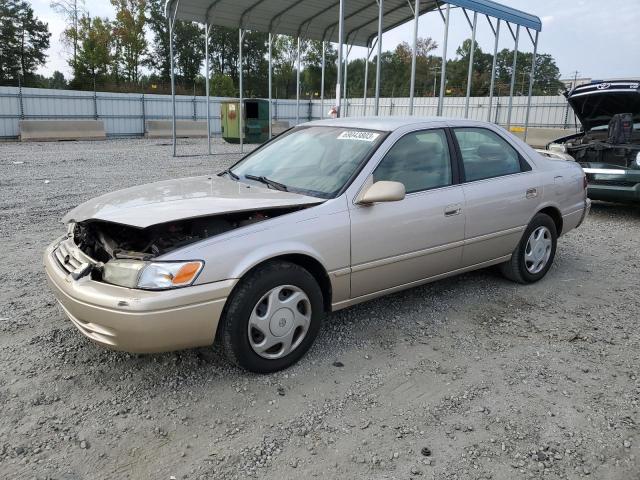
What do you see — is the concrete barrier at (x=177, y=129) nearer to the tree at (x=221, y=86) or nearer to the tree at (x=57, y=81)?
the tree at (x=221, y=86)

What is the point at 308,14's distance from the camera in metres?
14.7

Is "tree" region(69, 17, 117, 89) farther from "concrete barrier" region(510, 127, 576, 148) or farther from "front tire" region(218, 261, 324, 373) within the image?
"front tire" region(218, 261, 324, 373)

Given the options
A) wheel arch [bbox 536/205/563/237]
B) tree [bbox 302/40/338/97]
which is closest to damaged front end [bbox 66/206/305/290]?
wheel arch [bbox 536/205/563/237]

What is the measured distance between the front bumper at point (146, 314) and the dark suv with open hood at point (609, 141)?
610 cm

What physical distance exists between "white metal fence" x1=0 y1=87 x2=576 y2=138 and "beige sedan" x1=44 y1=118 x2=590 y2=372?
16.7 meters

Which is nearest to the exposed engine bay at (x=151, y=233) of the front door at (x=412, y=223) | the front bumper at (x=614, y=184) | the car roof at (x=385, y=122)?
the front door at (x=412, y=223)

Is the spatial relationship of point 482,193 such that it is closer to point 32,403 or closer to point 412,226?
point 412,226

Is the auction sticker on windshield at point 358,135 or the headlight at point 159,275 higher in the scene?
the auction sticker on windshield at point 358,135

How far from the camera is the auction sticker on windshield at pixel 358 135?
3.86 m

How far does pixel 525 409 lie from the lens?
2914 mm

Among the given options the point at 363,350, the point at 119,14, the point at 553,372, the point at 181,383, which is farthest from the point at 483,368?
the point at 119,14

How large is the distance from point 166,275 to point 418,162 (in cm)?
212

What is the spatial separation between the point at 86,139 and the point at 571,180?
2174 centimetres

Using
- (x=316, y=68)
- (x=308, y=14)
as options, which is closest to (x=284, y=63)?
(x=316, y=68)
